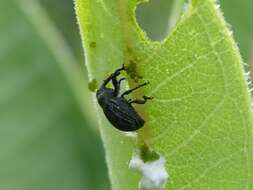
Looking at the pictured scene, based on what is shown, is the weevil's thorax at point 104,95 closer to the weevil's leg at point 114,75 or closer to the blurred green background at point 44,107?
the weevil's leg at point 114,75

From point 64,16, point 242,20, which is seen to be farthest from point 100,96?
point 64,16

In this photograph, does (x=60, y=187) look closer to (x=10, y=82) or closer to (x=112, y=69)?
(x=10, y=82)

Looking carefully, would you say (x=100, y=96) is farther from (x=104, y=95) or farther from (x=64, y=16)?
(x=64, y=16)

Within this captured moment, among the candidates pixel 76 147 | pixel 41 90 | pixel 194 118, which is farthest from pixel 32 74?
pixel 194 118

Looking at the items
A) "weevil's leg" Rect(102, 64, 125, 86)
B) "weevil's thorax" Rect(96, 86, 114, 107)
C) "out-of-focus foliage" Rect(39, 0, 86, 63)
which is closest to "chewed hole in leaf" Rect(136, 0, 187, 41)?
"out-of-focus foliage" Rect(39, 0, 86, 63)

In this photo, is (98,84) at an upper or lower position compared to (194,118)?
upper
